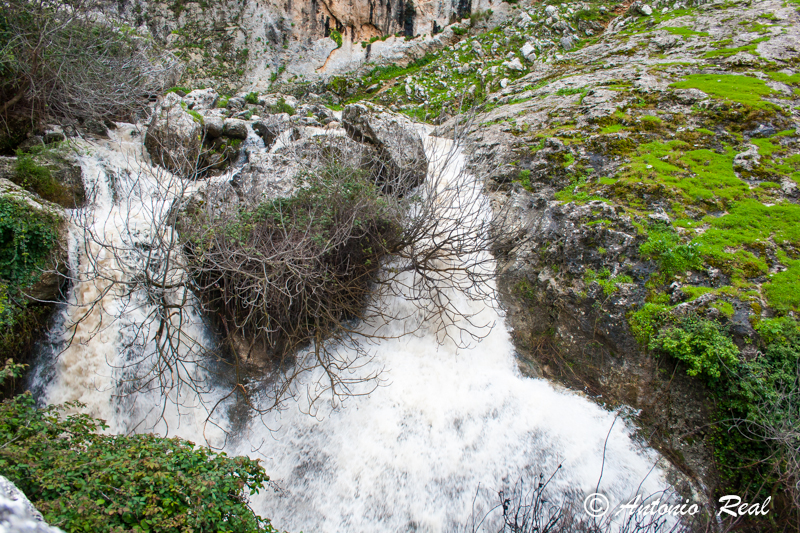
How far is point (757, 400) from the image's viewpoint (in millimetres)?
4223

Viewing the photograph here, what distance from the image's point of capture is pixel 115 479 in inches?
123

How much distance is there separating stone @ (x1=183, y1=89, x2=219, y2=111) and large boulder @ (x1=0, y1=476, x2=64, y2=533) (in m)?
12.3

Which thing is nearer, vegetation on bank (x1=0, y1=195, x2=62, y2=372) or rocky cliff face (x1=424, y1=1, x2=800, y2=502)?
vegetation on bank (x1=0, y1=195, x2=62, y2=372)

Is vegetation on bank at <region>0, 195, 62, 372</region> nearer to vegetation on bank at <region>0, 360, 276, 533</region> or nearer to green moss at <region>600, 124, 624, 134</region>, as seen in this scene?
vegetation on bank at <region>0, 360, 276, 533</region>

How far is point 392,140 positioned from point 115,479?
713 centimetres

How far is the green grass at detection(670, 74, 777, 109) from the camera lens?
7.81 m

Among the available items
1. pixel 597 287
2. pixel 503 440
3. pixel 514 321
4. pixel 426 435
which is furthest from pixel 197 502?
pixel 597 287

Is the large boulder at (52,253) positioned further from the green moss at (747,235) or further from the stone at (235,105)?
the green moss at (747,235)

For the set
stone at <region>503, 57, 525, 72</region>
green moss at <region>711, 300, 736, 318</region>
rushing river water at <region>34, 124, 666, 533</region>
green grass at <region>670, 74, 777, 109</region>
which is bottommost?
rushing river water at <region>34, 124, 666, 533</region>

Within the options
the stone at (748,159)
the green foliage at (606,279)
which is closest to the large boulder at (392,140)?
the green foliage at (606,279)

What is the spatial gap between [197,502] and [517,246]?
240 inches

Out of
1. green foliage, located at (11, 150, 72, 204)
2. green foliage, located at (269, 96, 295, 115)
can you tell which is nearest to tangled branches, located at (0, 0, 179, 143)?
green foliage, located at (11, 150, 72, 204)

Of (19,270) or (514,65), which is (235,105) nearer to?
(19,270)

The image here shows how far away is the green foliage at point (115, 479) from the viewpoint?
9.20 feet
